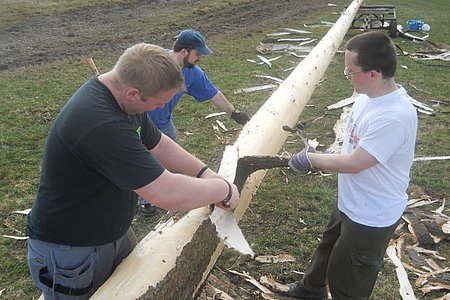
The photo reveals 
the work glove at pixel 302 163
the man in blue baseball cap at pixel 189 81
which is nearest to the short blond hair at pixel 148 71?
the work glove at pixel 302 163

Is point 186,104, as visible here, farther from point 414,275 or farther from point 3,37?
point 3,37

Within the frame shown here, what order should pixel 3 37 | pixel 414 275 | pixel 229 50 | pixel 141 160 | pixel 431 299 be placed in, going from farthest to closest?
1. pixel 229 50
2. pixel 3 37
3. pixel 414 275
4. pixel 431 299
5. pixel 141 160

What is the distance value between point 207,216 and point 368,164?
1.06 meters

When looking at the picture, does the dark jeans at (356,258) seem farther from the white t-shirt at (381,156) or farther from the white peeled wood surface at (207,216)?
the white peeled wood surface at (207,216)

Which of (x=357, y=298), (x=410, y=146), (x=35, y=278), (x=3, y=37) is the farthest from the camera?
(x=3, y=37)

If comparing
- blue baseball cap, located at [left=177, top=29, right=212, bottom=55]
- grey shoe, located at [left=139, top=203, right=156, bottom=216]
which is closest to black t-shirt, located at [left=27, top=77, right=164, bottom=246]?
blue baseball cap, located at [left=177, top=29, right=212, bottom=55]

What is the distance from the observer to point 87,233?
8.42 feet

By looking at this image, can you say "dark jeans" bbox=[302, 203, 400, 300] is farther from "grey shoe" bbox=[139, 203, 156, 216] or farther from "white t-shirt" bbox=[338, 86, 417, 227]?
"grey shoe" bbox=[139, 203, 156, 216]

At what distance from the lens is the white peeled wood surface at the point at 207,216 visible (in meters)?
2.65

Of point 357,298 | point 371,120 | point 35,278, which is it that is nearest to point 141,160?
point 35,278

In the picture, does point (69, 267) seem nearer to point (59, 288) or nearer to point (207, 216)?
point (59, 288)

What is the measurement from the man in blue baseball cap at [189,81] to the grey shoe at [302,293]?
5.73 feet

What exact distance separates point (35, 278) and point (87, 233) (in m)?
0.48

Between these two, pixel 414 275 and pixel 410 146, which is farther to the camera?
pixel 414 275
